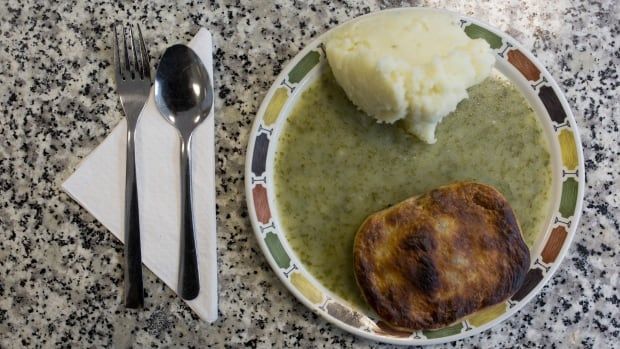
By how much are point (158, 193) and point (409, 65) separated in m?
0.61

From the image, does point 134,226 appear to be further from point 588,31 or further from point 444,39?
point 588,31

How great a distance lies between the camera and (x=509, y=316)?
1.16 m

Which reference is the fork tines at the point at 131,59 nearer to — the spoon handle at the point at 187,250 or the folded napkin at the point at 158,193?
the folded napkin at the point at 158,193

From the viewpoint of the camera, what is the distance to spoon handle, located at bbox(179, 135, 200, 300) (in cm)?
117

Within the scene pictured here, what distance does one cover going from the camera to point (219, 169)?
1.23 meters

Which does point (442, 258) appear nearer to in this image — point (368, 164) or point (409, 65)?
point (368, 164)

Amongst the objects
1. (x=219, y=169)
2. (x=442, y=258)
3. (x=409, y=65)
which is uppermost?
(x=409, y=65)

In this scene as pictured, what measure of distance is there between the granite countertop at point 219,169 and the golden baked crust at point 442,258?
15 cm

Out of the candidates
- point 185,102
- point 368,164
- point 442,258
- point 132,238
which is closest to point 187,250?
point 132,238

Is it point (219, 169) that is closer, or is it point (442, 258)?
point (442, 258)

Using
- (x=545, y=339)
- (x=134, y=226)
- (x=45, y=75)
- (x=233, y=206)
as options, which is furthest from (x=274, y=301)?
(x=45, y=75)

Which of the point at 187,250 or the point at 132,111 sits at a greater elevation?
the point at 132,111

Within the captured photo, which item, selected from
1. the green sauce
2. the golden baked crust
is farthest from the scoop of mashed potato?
the golden baked crust

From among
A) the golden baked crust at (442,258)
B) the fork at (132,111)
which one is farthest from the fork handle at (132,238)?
the golden baked crust at (442,258)
